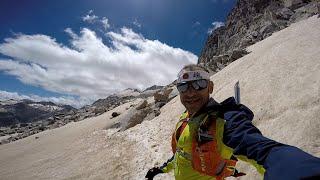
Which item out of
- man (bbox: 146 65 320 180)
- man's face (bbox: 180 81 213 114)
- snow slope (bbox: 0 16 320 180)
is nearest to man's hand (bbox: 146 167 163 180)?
man (bbox: 146 65 320 180)

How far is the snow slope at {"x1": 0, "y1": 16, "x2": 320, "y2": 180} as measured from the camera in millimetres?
8766

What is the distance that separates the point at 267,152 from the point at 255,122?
8.43 m

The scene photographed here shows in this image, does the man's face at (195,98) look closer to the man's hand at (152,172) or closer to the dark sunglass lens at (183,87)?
the dark sunglass lens at (183,87)

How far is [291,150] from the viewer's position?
6.38 ft

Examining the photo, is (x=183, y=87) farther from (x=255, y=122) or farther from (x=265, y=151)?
(x=255, y=122)

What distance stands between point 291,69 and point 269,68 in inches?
71.4

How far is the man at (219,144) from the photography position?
6.03 ft

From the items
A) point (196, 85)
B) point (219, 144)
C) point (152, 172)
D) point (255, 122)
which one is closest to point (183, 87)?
point (196, 85)

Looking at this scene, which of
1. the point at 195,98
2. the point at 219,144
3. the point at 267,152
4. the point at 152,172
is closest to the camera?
the point at 267,152

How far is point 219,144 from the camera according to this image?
3.16 meters

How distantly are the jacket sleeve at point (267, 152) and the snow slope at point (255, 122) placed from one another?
206 inches

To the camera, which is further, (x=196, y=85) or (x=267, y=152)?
(x=196, y=85)

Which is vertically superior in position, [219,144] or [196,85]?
[196,85]

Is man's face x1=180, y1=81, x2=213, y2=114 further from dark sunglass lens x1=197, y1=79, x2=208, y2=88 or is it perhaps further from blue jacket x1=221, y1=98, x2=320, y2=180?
blue jacket x1=221, y1=98, x2=320, y2=180
